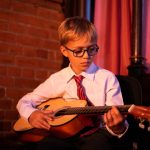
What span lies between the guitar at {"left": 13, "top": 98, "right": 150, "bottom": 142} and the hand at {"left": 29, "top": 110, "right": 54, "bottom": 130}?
22 mm

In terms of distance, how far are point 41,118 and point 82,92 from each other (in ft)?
0.82

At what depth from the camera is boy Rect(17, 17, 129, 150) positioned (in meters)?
1.45

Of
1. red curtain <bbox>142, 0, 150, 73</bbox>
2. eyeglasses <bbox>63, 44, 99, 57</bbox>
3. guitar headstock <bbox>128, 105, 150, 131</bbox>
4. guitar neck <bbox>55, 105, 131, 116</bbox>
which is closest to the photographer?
guitar headstock <bbox>128, 105, 150, 131</bbox>

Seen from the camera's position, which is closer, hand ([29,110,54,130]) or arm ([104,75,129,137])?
arm ([104,75,129,137])

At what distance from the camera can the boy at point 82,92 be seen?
4.75 feet

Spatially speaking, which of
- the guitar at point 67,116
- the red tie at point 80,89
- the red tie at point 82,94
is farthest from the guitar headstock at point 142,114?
the red tie at point 80,89

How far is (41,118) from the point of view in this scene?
157 cm

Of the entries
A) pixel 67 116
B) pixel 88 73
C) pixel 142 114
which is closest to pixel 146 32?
pixel 88 73

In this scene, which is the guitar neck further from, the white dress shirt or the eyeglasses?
the eyeglasses

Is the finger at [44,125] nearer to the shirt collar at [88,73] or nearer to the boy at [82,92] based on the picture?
the boy at [82,92]

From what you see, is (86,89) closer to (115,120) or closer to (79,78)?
(79,78)

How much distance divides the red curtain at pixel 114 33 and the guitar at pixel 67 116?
0.96 meters

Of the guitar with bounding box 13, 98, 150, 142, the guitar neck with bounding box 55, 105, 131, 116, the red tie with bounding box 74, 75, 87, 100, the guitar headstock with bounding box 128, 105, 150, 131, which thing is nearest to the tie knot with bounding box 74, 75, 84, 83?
the red tie with bounding box 74, 75, 87, 100

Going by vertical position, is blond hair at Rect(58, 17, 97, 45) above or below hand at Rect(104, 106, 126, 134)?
above
